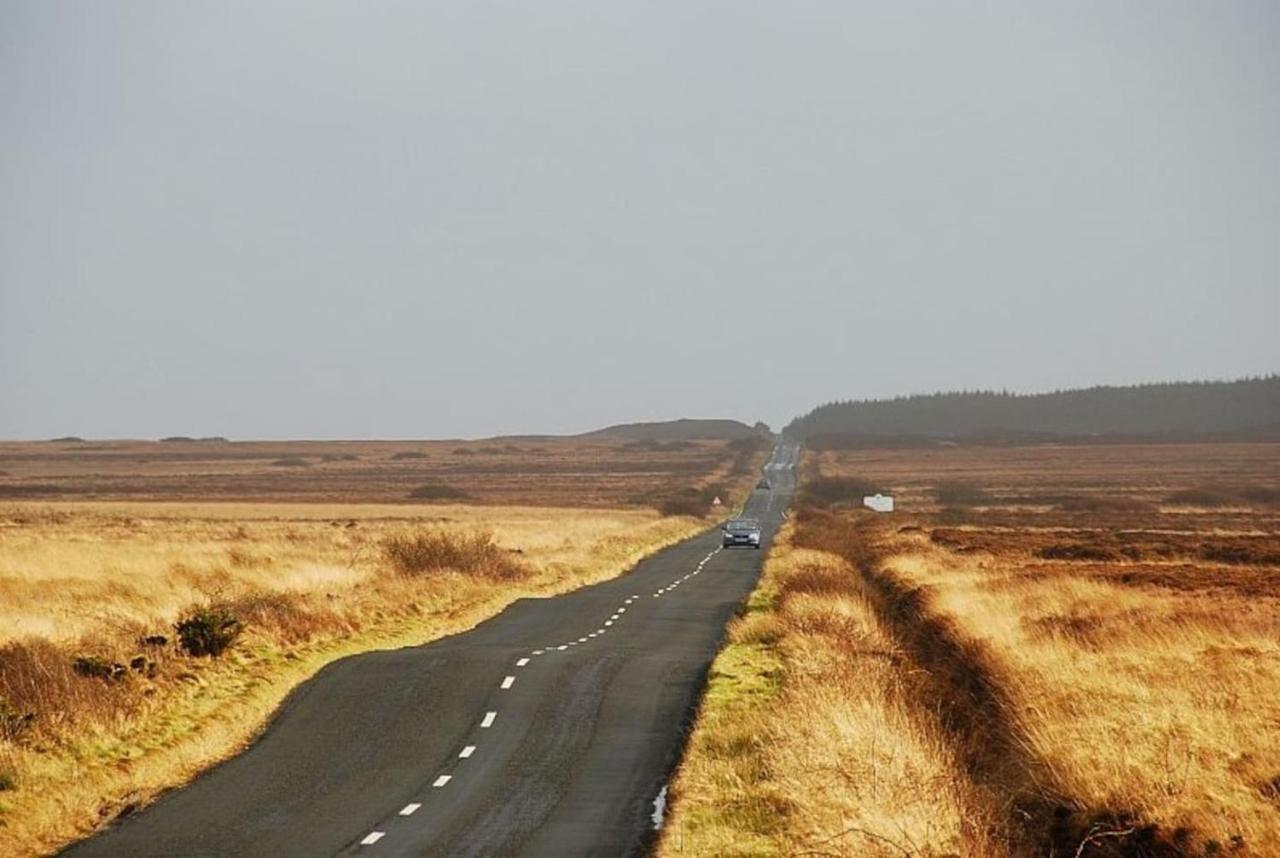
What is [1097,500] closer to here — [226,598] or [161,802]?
[226,598]

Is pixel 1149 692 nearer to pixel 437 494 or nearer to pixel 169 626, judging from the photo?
pixel 169 626

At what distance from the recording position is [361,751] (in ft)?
79.5

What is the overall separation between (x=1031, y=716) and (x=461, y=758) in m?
8.59

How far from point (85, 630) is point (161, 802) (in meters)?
11.3

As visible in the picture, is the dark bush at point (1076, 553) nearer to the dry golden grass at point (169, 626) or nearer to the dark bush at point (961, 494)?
the dry golden grass at point (169, 626)

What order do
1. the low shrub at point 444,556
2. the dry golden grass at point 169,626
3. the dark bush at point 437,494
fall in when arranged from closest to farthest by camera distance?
the dry golden grass at point 169,626, the low shrub at point 444,556, the dark bush at point 437,494

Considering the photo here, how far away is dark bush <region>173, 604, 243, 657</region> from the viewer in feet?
98.9

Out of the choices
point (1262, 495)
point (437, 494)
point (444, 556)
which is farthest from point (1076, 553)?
point (437, 494)

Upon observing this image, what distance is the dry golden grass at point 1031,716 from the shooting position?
1773cm

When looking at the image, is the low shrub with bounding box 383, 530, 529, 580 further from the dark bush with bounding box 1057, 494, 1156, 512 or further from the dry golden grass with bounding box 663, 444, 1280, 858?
the dark bush with bounding box 1057, 494, 1156, 512

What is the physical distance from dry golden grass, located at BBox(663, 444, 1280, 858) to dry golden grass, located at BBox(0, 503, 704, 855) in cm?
744

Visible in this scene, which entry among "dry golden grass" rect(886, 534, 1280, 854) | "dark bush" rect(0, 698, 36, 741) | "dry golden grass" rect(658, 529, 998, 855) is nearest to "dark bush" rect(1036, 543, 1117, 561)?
"dry golden grass" rect(886, 534, 1280, 854)

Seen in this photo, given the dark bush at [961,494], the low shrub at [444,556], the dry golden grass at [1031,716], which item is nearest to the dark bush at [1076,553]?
the dry golden grass at [1031,716]

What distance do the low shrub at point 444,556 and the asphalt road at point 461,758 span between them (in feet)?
47.9
